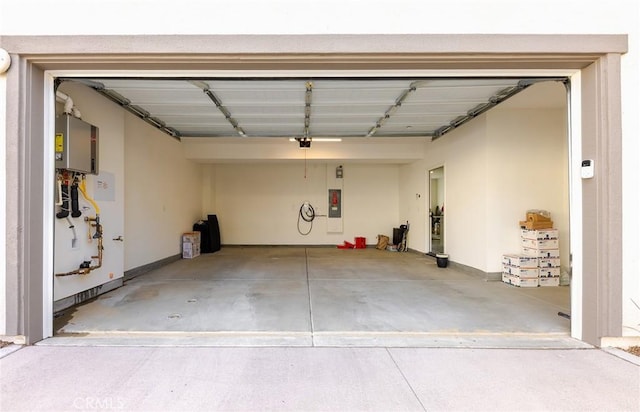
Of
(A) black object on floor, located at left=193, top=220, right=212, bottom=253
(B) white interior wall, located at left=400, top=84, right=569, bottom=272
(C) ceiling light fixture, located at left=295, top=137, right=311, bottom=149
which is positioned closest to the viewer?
(B) white interior wall, located at left=400, top=84, right=569, bottom=272

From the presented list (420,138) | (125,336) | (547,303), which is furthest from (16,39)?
(420,138)

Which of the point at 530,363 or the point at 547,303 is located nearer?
the point at 530,363

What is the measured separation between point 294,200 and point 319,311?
6316 mm

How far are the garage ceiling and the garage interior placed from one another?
41mm

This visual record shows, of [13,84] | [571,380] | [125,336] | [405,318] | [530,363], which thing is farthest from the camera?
[405,318]

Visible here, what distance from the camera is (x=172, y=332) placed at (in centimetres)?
268

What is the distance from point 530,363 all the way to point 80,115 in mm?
5127

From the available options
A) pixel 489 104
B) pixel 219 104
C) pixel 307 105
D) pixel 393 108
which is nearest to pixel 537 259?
pixel 489 104

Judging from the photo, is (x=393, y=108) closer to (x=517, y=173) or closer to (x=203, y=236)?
(x=517, y=173)

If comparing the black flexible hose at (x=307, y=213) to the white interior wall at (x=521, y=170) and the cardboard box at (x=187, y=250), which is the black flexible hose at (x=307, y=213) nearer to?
the cardboard box at (x=187, y=250)

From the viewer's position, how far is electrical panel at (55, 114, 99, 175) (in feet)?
10.3

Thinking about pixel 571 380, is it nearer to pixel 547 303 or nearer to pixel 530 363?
pixel 530 363

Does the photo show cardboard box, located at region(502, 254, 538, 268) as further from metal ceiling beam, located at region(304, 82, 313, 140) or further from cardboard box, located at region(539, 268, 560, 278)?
metal ceiling beam, located at region(304, 82, 313, 140)

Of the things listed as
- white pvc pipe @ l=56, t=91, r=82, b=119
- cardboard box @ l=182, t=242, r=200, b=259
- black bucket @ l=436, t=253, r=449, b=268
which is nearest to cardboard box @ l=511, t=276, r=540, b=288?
black bucket @ l=436, t=253, r=449, b=268
